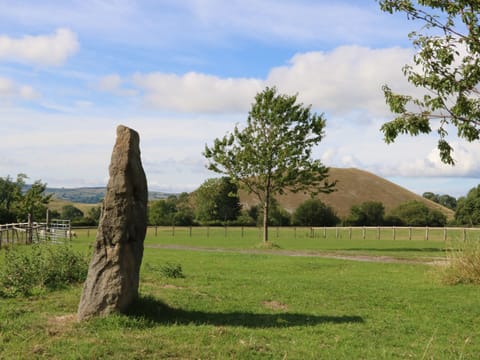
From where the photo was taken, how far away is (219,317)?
10.9 meters

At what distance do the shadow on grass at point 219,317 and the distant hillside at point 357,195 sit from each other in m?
99.1

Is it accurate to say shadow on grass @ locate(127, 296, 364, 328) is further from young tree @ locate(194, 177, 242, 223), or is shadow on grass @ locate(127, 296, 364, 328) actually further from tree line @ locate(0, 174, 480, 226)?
young tree @ locate(194, 177, 242, 223)

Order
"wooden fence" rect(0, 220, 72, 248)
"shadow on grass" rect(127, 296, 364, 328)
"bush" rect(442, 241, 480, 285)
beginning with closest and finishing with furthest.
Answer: "shadow on grass" rect(127, 296, 364, 328)
"bush" rect(442, 241, 480, 285)
"wooden fence" rect(0, 220, 72, 248)

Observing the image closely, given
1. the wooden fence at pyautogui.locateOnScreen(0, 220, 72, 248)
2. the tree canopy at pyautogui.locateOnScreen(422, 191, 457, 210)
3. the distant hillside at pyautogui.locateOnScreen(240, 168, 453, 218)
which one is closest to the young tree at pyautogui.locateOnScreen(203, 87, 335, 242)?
the wooden fence at pyautogui.locateOnScreen(0, 220, 72, 248)

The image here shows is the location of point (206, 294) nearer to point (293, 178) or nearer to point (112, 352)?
point (112, 352)

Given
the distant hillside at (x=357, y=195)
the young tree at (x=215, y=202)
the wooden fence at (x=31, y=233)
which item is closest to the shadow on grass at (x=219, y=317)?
the wooden fence at (x=31, y=233)

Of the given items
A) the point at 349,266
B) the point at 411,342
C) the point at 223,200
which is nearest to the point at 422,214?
the point at 223,200

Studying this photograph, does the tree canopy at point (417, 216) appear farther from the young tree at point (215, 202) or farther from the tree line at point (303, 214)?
the young tree at point (215, 202)

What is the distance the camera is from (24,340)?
8.59 metres

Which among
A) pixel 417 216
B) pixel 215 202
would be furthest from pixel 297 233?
pixel 417 216

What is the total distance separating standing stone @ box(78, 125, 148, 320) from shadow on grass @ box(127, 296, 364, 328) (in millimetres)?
421

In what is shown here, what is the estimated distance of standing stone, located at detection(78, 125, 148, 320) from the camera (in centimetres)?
989

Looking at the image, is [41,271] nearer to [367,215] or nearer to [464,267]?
[464,267]

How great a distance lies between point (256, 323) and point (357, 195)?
113134 mm
